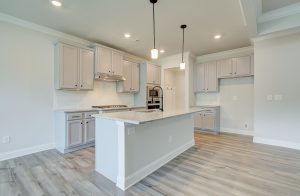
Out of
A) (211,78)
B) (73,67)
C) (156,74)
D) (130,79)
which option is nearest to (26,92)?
(73,67)

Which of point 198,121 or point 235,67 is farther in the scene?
point 198,121

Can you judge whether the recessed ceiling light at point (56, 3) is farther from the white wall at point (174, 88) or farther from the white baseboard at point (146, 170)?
the white wall at point (174, 88)

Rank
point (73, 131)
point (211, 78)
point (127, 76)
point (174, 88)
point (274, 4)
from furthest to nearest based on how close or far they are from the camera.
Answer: point (174, 88)
point (211, 78)
point (127, 76)
point (73, 131)
point (274, 4)

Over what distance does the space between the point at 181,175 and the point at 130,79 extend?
3.48 m

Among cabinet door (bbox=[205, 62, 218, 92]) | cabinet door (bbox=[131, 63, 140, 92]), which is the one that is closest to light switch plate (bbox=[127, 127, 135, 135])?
cabinet door (bbox=[131, 63, 140, 92])

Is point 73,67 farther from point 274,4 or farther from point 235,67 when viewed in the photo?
point 235,67

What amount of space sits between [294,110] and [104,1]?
4635 millimetres

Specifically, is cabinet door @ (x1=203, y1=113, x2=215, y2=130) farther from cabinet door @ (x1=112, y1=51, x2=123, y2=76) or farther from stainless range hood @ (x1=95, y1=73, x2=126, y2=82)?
cabinet door @ (x1=112, y1=51, x2=123, y2=76)

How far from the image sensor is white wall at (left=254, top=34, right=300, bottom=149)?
3.65m

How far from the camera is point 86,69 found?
400 centimetres

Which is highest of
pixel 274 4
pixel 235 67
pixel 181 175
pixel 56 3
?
pixel 274 4

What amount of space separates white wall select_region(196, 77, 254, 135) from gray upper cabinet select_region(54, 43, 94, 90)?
13.9 feet

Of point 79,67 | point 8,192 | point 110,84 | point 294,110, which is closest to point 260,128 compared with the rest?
point 294,110

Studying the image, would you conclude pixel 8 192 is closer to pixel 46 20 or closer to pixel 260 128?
pixel 46 20
